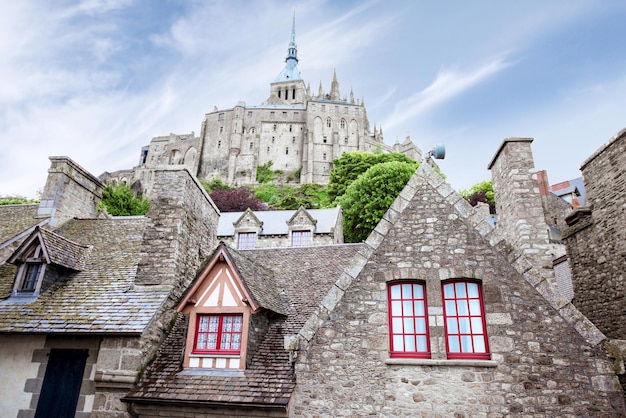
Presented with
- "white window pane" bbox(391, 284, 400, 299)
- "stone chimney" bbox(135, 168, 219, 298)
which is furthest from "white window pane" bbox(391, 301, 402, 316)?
"stone chimney" bbox(135, 168, 219, 298)

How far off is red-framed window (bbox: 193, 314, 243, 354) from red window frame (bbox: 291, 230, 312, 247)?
14.8 metres

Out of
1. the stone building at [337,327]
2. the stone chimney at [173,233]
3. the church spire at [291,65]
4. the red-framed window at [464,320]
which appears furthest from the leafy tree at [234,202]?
the church spire at [291,65]

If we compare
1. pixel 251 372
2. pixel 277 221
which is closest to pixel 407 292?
pixel 251 372

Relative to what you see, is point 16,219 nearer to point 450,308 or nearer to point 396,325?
point 396,325

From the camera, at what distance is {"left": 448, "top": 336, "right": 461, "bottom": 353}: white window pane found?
655 cm

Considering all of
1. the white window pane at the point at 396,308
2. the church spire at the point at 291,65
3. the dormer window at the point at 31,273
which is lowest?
the white window pane at the point at 396,308

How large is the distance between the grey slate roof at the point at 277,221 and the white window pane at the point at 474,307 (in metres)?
16.4

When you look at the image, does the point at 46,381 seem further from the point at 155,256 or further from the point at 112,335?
the point at 155,256

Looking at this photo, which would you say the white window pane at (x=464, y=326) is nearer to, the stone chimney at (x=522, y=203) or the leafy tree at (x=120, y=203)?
the stone chimney at (x=522, y=203)

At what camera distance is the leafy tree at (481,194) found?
46406 millimetres

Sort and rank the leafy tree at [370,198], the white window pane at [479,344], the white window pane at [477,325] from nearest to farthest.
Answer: the white window pane at [479,344], the white window pane at [477,325], the leafy tree at [370,198]

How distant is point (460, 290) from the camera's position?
22.6ft

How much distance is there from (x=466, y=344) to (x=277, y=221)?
1916 centimetres

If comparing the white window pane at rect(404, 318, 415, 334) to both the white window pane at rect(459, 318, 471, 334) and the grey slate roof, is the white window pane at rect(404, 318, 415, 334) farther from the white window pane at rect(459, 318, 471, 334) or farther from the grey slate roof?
the grey slate roof
